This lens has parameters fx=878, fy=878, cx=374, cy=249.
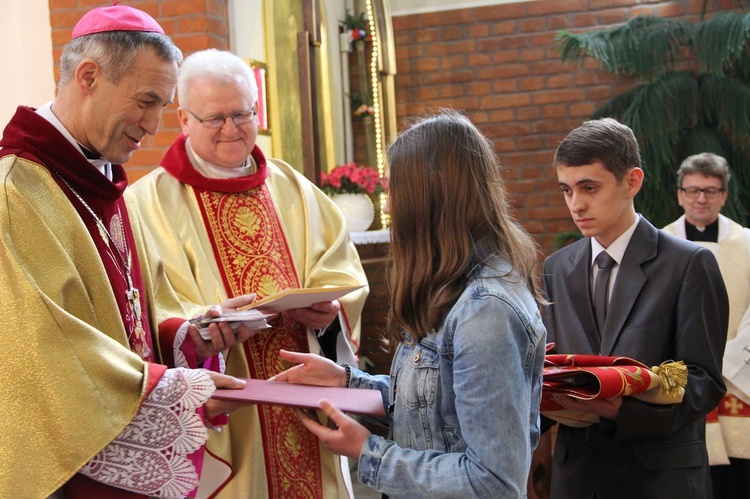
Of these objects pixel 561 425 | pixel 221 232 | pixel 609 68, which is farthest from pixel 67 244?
pixel 609 68

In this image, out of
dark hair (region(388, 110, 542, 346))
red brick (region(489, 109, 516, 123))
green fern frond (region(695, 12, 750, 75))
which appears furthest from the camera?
red brick (region(489, 109, 516, 123))

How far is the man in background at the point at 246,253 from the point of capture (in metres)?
2.87

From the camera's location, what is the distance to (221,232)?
122 inches

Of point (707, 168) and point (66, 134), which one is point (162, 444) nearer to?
point (66, 134)

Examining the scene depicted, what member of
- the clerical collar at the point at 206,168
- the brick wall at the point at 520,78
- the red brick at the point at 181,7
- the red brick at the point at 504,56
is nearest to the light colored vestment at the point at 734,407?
the clerical collar at the point at 206,168

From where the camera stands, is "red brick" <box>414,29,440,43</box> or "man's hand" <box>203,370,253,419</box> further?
"red brick" <box>414,29,440,43</box>

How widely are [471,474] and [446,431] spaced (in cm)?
12

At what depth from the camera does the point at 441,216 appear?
1680 millimetres

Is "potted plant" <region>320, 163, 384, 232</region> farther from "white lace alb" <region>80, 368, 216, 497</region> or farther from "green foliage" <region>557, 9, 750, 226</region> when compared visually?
"white lace alb" <region>80, 368, 216, 497</region>

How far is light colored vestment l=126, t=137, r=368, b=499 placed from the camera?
9.34 ft

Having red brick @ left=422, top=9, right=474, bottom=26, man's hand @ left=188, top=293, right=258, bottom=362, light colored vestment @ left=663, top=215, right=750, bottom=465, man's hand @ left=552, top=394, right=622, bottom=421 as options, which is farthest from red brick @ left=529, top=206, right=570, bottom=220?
man's hand @ left=552, top=394, right=622, bottom=421

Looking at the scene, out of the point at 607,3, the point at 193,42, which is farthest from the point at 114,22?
the point at 607,3

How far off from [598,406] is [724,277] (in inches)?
89.9

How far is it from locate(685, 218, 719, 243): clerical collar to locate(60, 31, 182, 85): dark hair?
3086mm
